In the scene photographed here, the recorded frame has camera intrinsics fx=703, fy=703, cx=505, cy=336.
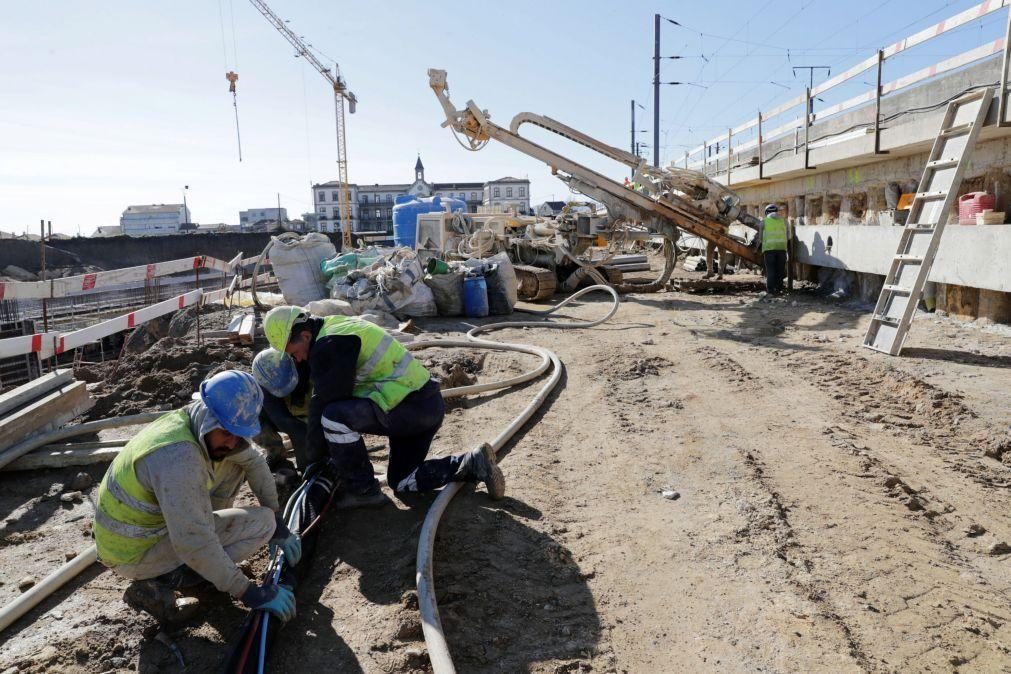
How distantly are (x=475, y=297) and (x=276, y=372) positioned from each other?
6806mm

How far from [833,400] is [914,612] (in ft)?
10.5

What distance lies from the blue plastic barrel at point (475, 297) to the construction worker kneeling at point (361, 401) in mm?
6865

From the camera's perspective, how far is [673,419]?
548cm

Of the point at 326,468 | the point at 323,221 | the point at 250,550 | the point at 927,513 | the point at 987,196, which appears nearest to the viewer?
the point at 250,550

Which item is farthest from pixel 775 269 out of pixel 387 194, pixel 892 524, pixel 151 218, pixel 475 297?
pixel 151 218

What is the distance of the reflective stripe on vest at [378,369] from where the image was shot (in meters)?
3.87

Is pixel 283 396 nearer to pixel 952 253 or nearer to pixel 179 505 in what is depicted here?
pixel 179 505

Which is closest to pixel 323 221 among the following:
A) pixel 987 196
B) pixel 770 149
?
pixel 770 149

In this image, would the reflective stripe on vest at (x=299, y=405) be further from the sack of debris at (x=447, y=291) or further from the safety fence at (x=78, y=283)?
the sack of debris at (x=447, y=291)

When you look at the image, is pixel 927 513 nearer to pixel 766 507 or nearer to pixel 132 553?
pixel 766 507

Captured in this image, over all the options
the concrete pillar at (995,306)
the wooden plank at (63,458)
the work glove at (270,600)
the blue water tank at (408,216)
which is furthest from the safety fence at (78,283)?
the blue water tank at (408,216)

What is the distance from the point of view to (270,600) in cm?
286

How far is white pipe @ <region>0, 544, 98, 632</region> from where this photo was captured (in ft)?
10.2

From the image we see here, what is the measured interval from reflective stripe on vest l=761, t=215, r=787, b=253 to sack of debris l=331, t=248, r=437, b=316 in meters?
6.04
